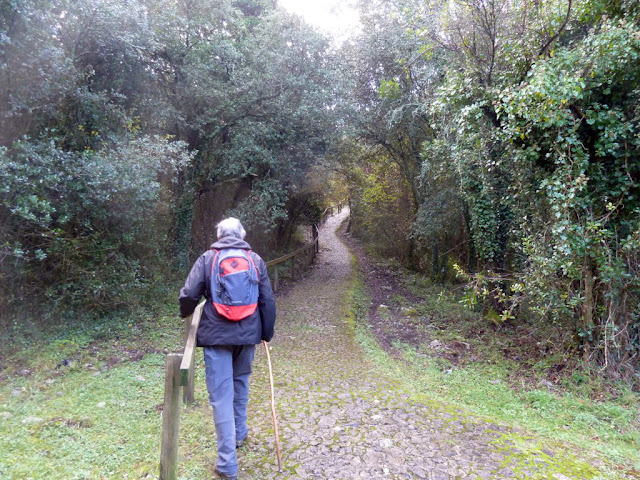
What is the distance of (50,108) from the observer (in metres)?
5.87

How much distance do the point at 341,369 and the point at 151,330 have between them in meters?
3.60

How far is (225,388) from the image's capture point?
3.04 metres

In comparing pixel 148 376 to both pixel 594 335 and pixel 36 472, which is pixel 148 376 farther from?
pixel 594 335

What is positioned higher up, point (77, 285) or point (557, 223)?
point (557, 223)

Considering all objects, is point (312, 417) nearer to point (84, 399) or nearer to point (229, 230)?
point (229, 230)

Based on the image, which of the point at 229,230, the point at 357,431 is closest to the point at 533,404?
the point at 357,431

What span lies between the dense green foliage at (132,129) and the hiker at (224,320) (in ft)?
10.9

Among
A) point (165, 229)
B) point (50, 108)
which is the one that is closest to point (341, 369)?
point (50, 108)

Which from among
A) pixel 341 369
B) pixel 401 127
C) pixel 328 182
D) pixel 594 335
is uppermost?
pixel 401 127

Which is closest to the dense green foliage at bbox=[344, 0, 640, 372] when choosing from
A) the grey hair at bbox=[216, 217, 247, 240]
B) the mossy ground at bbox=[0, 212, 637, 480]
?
the mossy ground at bbox=[0, 212, 637, 480]

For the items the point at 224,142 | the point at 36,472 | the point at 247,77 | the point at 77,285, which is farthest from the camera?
the point at 224,142

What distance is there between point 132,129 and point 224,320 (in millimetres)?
5913

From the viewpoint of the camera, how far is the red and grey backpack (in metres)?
2.94

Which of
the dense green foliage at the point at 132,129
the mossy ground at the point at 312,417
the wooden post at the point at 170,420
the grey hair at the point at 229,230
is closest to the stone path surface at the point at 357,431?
the mossy ground at the point at 312,417
